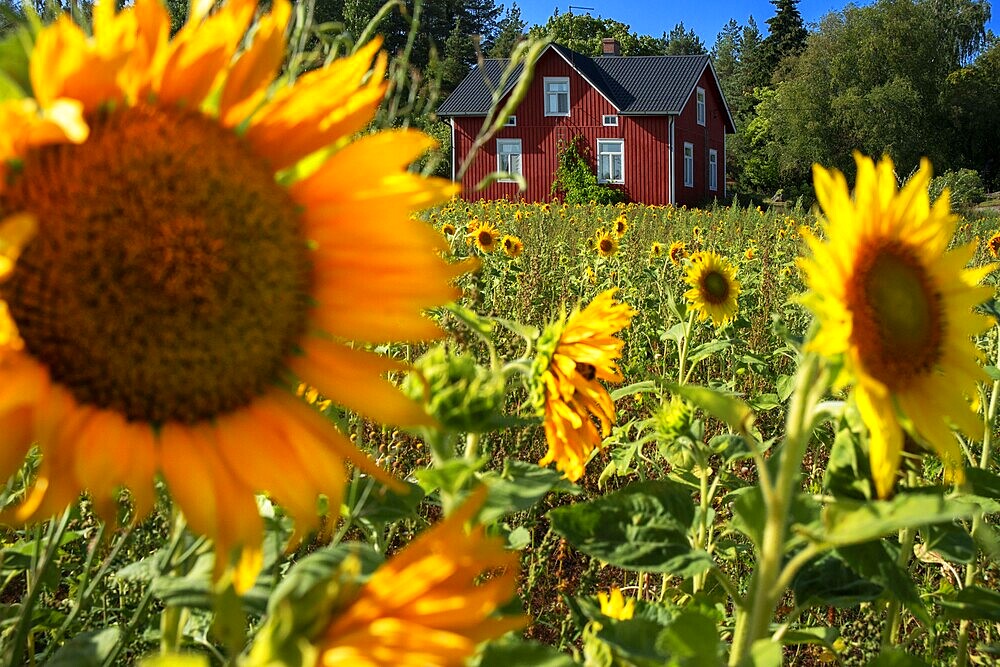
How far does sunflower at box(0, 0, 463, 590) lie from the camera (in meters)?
0.65

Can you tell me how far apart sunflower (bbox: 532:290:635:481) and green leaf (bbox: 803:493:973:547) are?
1.83 feet

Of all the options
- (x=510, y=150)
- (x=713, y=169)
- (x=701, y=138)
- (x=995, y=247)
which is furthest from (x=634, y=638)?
(x=713, y=169)

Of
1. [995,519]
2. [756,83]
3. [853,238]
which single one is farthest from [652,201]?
[756,83]

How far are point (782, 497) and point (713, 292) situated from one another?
306 cm

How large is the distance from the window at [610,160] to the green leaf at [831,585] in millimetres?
25466

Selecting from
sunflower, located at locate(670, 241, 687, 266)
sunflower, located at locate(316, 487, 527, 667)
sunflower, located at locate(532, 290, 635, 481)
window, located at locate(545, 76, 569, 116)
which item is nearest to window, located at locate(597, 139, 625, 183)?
window, located at locate(545, 76, 569, 116)

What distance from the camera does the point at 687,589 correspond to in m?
1.66

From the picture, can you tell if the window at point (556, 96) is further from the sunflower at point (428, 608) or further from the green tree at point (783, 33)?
the green tree at point (783, 33)

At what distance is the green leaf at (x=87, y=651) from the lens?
0.74 m

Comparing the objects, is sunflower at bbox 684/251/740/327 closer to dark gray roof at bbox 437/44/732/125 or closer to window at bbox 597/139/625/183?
dark gray roof at bbox 437/44/732/125

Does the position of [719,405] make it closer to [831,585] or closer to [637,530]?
[637,530]

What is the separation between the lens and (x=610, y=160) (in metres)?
26.4

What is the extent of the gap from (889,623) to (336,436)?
1030mm

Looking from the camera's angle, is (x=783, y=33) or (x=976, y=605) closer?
(x=976, y=605)
